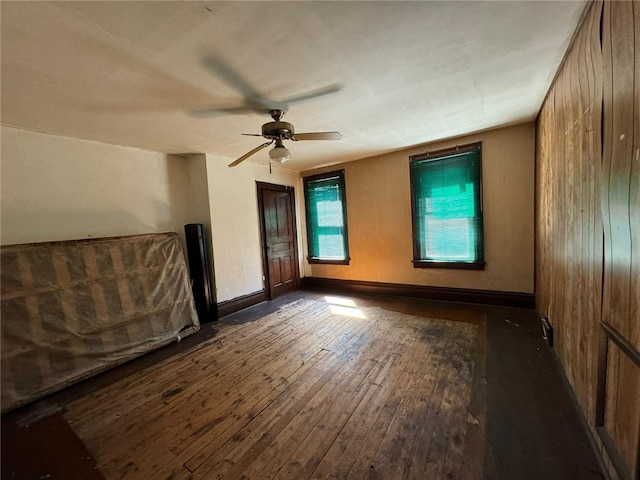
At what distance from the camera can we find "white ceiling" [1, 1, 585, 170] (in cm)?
126

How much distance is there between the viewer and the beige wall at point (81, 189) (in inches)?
92.4

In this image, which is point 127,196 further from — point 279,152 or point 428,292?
point 428,292

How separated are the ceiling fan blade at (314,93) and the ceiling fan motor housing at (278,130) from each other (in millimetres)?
193

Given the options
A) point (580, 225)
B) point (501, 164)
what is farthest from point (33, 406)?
point (501, 164)

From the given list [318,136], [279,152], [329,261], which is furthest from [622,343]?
[329,261]

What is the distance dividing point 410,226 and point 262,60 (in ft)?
10.7

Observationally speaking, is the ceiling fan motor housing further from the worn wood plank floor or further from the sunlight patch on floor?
the sunlight patch on floor

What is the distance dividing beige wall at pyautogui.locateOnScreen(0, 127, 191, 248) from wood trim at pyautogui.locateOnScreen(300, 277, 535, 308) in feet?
9.35

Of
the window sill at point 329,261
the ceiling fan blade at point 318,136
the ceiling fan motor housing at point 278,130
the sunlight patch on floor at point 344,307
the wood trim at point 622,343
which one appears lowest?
the sunlight patch on floor at point 344,307

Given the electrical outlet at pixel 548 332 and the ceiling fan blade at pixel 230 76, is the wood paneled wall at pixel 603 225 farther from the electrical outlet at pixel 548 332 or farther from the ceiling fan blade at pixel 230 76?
the ceiling fan blade at pixel 230 76

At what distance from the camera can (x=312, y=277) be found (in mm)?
5270

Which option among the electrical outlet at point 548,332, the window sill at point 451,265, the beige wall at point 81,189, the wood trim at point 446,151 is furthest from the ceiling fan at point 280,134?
the electrical outlet at point 548,332

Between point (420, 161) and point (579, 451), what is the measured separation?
3517 millimetres

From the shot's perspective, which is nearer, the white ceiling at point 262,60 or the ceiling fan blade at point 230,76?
the white ceiling at point 262,60
